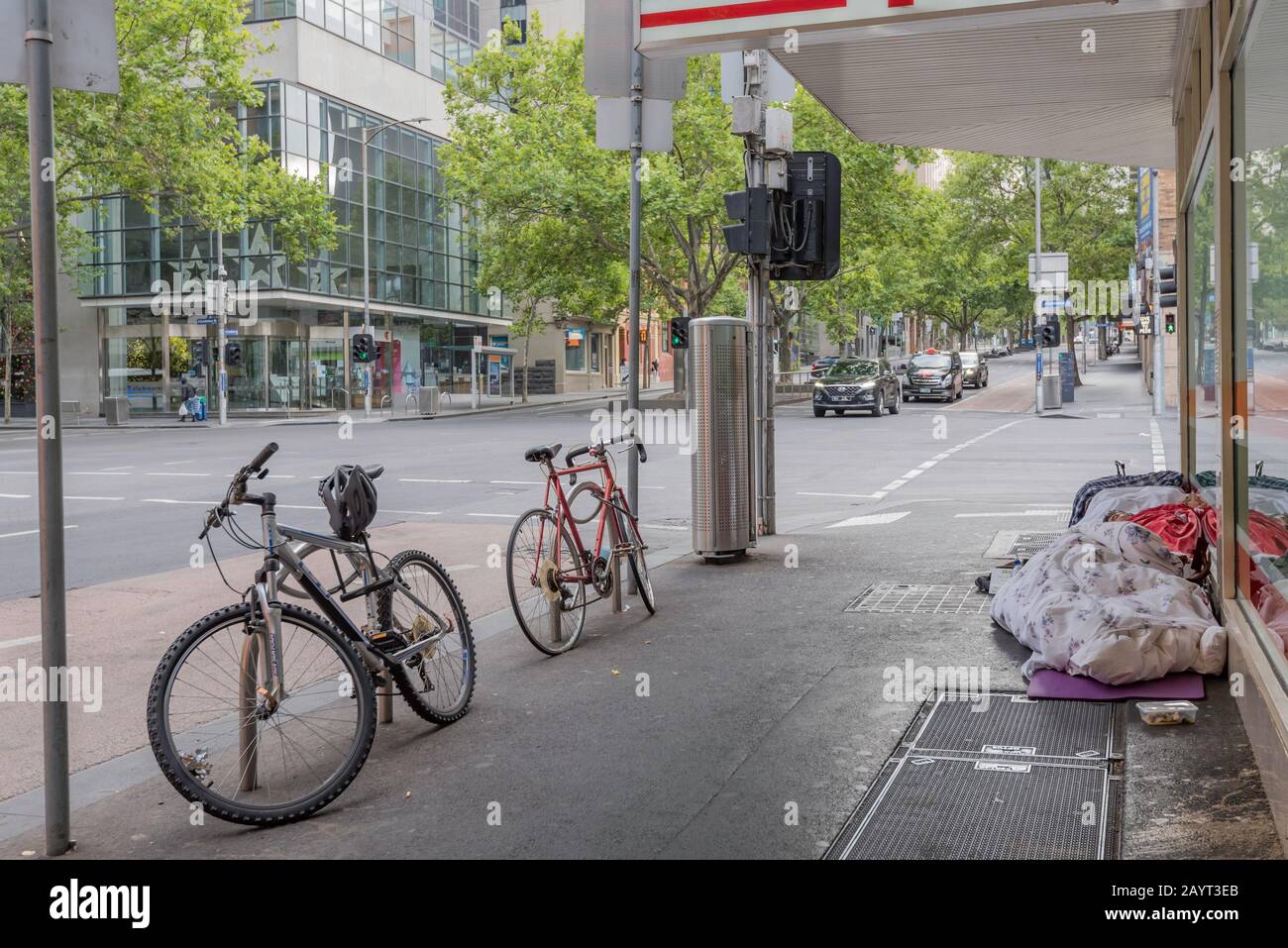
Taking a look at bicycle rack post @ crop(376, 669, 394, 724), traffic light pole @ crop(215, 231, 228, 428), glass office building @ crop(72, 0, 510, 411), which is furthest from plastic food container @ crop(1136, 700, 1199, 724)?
glass office building @ crop(72, 0, 510, 411)

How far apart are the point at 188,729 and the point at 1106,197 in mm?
60140

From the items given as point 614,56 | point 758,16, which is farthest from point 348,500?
point 614,56

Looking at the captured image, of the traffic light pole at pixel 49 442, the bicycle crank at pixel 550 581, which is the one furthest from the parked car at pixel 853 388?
the traffic light pole at pixel 49 442

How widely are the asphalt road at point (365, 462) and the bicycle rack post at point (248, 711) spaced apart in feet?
19.3

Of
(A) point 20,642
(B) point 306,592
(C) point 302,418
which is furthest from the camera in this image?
(C) point 302,418

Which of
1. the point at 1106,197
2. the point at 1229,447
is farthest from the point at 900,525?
the point at 1106,197

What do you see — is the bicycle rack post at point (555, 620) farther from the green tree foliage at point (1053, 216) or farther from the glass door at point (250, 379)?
the green tree foliage at point (1053, 216)

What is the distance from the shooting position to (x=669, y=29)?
736 cm

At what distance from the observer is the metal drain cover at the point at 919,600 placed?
27.4 ft

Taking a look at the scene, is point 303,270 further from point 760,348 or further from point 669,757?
point 669,757

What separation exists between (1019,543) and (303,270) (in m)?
39.3

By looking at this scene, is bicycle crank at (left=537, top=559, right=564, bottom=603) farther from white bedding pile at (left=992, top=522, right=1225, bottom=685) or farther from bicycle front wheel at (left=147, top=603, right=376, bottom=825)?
white bedding pile at (left=992, top=522, right=1225, bottom=685)

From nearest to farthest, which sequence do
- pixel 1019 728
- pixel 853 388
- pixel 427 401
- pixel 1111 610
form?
pixel 1019 728 → pixel 1111 610 → pixel 853 388 → pixel 427 401

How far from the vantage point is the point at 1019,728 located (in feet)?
18.2
